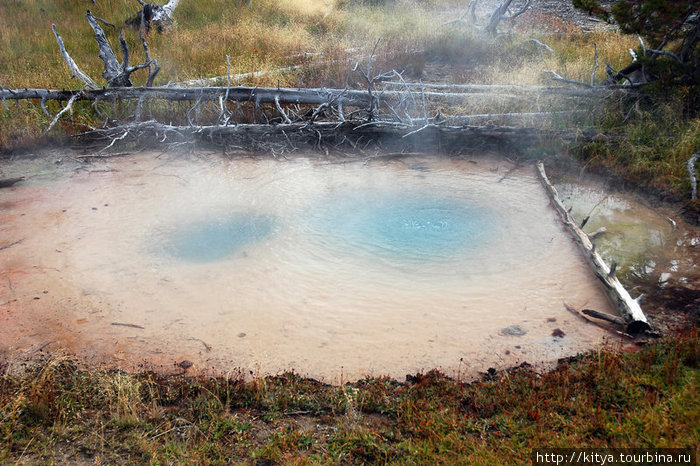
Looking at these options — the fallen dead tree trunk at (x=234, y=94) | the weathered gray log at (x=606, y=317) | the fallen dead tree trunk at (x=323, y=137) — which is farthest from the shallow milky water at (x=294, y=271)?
the fallen dead tree trunk at (x=234, y=94)

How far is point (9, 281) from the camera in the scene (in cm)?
583

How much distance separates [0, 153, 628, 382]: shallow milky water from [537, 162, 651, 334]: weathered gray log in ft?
0.64

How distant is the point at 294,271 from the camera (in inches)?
242

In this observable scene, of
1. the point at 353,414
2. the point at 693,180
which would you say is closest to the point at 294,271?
the point at 353,414

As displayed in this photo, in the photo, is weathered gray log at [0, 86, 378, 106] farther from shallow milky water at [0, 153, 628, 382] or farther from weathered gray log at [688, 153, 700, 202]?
weathered gray log at [688, 153, 700, 202]

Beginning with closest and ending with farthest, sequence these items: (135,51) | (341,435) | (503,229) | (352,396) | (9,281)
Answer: (341,435), (352,396), (9,281), (503,229), (135,51)

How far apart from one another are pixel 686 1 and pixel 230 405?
9.18 metres

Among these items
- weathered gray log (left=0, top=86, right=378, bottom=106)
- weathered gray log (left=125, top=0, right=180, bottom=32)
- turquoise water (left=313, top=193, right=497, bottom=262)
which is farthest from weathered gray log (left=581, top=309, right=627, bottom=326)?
weathered gray log (left=125, top=0, right=180, bottom=32)

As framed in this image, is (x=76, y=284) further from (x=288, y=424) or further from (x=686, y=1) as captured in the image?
(x=686, y=1)

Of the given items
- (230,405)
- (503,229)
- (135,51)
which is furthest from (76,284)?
(135,51)

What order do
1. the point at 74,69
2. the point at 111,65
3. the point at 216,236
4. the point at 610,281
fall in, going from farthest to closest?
the point at 111,65, the point at 74,69, the point at 216,236, the point at 610,281

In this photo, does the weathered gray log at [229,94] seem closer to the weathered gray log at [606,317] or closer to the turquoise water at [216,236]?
the turquoise water at [216,236]

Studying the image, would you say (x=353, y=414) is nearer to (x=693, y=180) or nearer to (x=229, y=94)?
(x=693, y=180)

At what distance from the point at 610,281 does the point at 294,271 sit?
11.8 ft
